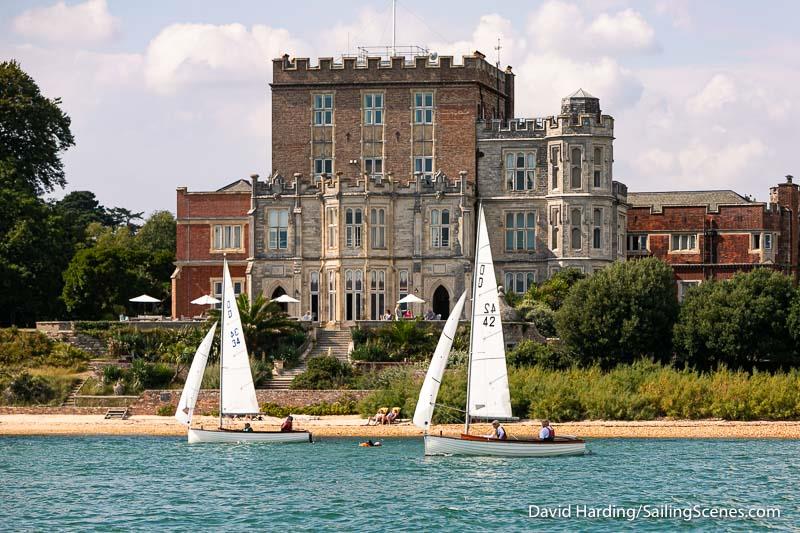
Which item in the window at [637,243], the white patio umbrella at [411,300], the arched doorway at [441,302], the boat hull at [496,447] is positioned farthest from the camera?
the window at [637,243]

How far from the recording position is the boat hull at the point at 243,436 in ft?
217

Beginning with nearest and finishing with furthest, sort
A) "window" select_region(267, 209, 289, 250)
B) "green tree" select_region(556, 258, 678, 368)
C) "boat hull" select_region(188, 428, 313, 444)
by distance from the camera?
"boat hull" select_region(188, 428, 313, 444)
"green tree" select_region(556, 258, 678, 368)
"window" select_region(267, 209, 289, 250)

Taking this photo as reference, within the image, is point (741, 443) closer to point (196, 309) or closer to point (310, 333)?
point (310, 333)

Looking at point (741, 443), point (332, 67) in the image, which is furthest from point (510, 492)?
→ point (332, 67)

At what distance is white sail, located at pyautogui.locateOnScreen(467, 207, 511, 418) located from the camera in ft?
201

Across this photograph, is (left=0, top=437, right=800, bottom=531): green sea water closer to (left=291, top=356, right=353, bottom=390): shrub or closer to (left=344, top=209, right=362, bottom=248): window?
(left=291, top=356, right=353, bottom=390): shrub

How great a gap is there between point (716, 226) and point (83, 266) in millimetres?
35993

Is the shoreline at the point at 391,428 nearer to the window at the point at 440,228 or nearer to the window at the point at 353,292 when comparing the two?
the window at the point at 353,292

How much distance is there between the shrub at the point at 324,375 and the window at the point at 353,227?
1056 cm

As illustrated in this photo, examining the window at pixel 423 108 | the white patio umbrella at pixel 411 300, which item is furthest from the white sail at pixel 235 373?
the window at pixel 423 108

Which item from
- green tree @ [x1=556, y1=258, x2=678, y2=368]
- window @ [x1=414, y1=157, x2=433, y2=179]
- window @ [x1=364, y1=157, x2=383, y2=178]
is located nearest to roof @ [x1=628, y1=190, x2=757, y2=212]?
window @ [x1=414, y1=157, x2=433, y2=179]

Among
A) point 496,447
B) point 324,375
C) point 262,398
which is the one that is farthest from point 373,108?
→ point 496,447

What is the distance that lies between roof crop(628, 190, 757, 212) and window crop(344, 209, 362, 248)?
20265mm

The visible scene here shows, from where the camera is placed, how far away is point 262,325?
80.6 meters
